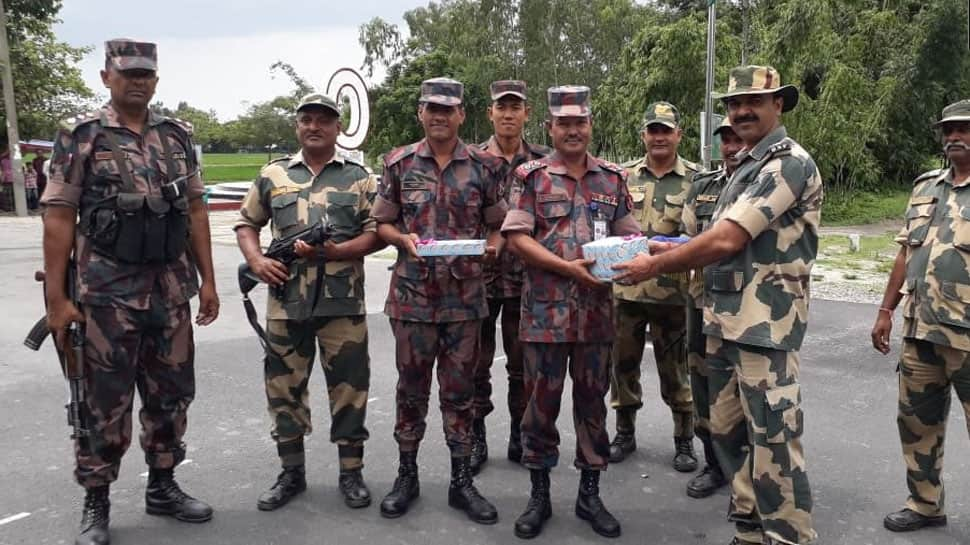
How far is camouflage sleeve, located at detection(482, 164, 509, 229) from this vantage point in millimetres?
3754

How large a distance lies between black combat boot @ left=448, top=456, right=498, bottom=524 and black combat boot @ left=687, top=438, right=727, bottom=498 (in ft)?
3.37

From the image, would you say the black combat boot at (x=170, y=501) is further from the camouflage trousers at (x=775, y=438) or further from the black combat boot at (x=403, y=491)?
the camouflage trousers at (x=775, y=438)

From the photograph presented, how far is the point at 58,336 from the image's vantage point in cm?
332

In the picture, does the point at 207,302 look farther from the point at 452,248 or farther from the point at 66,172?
the point at 452,248

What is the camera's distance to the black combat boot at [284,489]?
3.66 m

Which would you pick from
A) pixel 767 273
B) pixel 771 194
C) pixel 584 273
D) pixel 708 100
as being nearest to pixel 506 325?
pixel 584 273

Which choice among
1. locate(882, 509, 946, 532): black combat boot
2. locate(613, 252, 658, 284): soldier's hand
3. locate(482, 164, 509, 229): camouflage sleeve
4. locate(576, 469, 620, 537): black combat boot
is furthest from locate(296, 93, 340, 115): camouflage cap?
locate(882, 509, 946, 532): black combat boot

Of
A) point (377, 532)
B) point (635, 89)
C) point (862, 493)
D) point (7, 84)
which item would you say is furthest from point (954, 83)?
point (7, 84)

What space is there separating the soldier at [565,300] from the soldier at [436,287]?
29 cm

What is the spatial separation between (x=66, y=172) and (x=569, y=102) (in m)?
2.18

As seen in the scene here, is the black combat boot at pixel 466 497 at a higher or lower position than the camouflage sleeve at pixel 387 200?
lower

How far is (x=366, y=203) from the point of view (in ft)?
12.5

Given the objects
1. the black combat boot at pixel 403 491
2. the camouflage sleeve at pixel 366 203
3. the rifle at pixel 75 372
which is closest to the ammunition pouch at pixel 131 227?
the rifle at pixel 75 372

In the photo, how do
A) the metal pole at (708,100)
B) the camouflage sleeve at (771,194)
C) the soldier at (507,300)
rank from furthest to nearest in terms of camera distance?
1. the metal pole at (708,100)
2. the soldier at (507,300)
3. the camouflage sleeve at (771,194)
